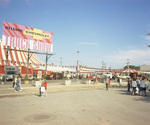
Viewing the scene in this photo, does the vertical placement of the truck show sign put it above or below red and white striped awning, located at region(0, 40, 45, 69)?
above

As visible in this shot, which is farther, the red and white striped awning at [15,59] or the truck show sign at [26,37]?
the red and white striped awning at [15,59]

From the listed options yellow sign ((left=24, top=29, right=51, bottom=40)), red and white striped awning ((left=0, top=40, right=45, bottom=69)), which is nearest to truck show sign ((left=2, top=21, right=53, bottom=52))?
yellow sign ((left=24, top=29, right=51, bottom=40))

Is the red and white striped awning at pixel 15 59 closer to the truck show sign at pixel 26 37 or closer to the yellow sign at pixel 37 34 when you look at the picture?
the truck show sign at pixel 26 37

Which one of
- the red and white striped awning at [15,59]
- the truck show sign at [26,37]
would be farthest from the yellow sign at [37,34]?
the red and white striped awning at [15,59]

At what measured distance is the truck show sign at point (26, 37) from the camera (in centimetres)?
2283

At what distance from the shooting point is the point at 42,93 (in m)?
11.7

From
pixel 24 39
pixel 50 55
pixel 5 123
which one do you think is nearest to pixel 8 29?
pixel 24 39

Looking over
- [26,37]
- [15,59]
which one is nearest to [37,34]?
[26,37]

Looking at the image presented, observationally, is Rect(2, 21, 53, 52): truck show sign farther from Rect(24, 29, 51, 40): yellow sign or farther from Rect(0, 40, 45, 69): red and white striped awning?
Rect(0, 40, 45, 69): red and white striped awning

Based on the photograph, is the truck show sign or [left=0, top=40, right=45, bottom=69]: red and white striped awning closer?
the truck show sign

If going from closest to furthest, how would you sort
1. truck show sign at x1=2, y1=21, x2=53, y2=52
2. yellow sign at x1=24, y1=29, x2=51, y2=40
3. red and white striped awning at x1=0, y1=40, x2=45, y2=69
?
1. truck show sign at x1=2, y1=21, x2=53, y2=52
2. yellow sign at x1=24, y1=29, x2=51, y2=40
3. red and white striped awning at x1=0, y1=40, x2=45, y2=69

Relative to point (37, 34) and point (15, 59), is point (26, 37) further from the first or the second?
point (15, 59)

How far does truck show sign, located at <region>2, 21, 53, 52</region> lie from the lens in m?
22.8

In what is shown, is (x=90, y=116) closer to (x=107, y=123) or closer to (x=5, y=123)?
(x=107, y=123)
